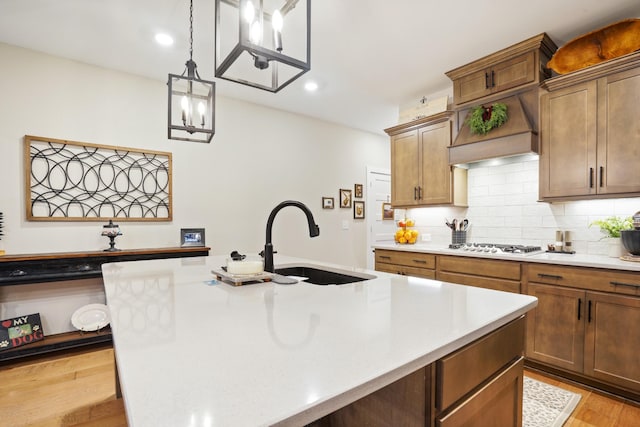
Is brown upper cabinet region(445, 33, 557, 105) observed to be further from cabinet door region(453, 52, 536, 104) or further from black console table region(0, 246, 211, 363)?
black console table region(0, 246, 211, 363)

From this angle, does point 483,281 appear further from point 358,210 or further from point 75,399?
point 75,399

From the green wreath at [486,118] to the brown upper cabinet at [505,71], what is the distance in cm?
12

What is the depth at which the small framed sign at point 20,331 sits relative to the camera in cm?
260

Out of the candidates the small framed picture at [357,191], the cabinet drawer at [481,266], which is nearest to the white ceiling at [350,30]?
the cabinet drawer at [481,266]

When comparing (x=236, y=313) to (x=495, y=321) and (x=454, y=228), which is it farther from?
(x=454, y=228)

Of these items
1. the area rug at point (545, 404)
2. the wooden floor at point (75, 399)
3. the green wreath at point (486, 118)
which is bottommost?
the wooden floor at point (75, 399)

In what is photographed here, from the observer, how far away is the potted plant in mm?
2391

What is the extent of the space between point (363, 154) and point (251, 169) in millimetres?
2115

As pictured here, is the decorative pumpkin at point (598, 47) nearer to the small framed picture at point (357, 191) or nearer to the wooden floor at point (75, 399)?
the wooden floor at point (75, 399)

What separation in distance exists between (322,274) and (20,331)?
2719 millimetres

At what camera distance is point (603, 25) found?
247cm

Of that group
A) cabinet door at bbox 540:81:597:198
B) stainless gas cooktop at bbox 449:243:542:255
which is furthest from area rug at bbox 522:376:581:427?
cabinet door at bbox 540:81:597:198

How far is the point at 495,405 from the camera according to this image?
39.3 inches

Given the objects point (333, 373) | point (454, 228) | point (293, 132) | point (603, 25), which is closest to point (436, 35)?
point (603, 25)
